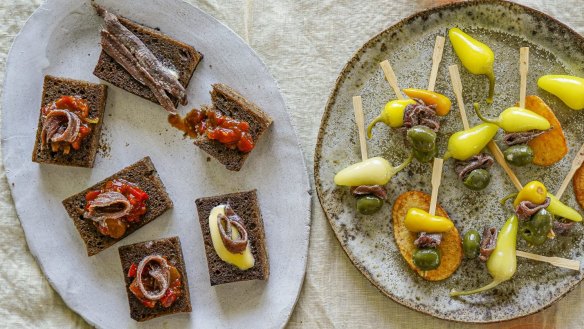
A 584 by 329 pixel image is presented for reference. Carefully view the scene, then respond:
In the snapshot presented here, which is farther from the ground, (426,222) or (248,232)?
(426,222)

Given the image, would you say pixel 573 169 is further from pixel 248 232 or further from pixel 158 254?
pixel 158 254

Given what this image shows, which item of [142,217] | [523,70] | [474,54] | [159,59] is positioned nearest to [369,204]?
[474,54]

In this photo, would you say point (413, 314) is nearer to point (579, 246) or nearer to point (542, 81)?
point (579, 246)

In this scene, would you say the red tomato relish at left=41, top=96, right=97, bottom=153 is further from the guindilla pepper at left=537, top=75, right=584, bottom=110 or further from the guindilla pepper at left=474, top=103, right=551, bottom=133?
the guindilla pepper at left=537, top=75, right=584, bottom=110

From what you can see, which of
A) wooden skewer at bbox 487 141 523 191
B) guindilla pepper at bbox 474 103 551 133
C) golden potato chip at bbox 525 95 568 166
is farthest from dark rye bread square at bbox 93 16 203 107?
golden potato chip at bbox 525 95 568 166

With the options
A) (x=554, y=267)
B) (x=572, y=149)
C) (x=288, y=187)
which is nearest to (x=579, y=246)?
(x=554, y=267)
